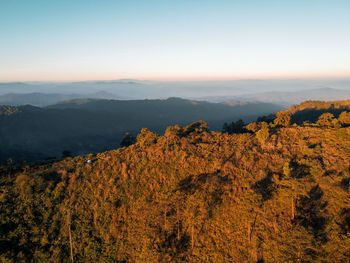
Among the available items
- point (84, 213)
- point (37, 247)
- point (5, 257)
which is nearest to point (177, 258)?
point (84, 213)

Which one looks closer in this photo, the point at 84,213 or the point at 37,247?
the point at 37,247

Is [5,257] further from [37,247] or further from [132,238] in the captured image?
[132,238]

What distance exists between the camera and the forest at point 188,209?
1905 cm

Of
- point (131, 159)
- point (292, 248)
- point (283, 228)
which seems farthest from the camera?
point (131, 159)

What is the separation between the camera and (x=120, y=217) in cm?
2319

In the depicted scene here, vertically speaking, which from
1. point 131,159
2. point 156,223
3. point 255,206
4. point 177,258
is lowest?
point 177,258

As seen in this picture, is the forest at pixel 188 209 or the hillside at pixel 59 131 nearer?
the forest at pixel 188 209

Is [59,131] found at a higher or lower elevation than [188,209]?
lower

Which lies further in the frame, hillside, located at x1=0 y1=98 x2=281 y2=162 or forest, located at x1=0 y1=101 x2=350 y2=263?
hillside, located at x1=0 y1=98 x2=281 y2=162

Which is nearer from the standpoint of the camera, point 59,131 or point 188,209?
point 188,209

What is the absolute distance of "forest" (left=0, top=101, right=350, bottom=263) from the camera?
750 inches

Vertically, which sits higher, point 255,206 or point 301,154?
point 301,154

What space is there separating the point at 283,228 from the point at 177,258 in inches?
443

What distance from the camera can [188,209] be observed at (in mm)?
23094
